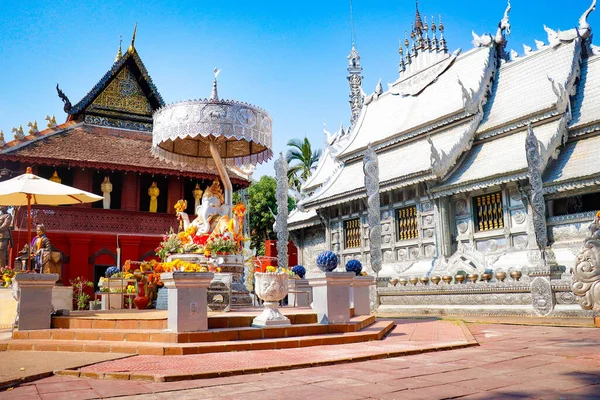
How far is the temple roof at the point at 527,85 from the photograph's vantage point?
15797 millimetres

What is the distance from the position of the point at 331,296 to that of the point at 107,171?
18.3 metres

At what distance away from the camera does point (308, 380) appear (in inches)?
188

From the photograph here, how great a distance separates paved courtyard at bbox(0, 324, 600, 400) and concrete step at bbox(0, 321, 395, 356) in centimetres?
46

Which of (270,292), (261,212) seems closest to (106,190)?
(261,212)

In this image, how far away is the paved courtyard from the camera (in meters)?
4.10

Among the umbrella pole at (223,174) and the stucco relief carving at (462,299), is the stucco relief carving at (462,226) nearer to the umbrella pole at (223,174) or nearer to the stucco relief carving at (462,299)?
the stucco relief carving at (462,299)

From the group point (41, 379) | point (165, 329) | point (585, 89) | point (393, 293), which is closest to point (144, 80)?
point (393, 293)

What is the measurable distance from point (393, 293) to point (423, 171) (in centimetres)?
396

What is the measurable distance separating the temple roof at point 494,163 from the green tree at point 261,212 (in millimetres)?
22936

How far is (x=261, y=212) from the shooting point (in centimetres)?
3897

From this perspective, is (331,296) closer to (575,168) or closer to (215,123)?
(215,123)

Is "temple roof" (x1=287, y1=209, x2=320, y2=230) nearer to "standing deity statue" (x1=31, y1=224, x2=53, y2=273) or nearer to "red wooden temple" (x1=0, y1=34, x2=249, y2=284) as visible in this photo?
"red wooden temple" (x1=0, y1=34, x2=249, y2=284)

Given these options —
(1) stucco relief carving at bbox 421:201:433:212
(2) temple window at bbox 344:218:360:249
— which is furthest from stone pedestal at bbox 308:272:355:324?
(2) temple window at bbox 344:218:360:249

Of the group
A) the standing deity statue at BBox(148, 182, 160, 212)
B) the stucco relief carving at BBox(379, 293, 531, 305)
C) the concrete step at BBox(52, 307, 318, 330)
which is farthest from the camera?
the standing deity statue at BBox(148, 182, 160, 212)
